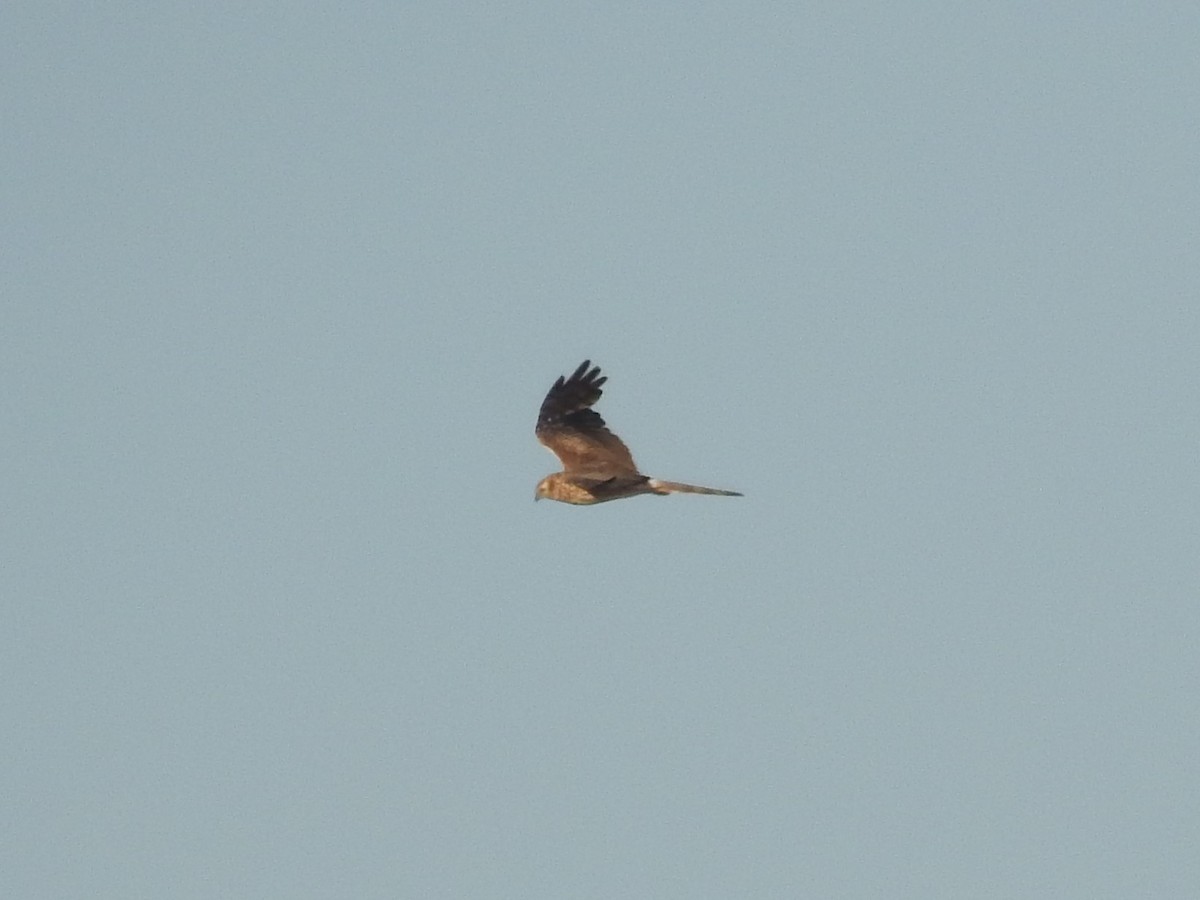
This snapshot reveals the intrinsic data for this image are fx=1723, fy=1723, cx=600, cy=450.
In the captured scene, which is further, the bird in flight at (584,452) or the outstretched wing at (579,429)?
the outstretched wing at (579,429)

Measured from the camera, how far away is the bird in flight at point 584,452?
21.7 m

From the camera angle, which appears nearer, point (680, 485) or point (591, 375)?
point (680, 485)

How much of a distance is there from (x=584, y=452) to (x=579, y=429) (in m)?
0.57

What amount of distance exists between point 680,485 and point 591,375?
3.66m

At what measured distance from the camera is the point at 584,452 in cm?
2319

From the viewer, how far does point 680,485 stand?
2080cm

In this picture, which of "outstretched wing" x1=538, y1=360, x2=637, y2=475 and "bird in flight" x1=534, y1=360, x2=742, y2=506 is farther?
"outstretched wing" x1=538, y1=360, x2=637, y2=475

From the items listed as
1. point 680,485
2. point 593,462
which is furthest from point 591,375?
point 680,485

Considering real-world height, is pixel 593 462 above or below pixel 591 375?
below

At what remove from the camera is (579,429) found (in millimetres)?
23656

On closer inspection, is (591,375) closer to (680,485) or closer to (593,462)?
(593,462)

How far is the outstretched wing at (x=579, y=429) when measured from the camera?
23016 millimetres

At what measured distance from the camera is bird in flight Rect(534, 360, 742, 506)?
21.7 metres

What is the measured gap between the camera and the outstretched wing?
23.0 meters
